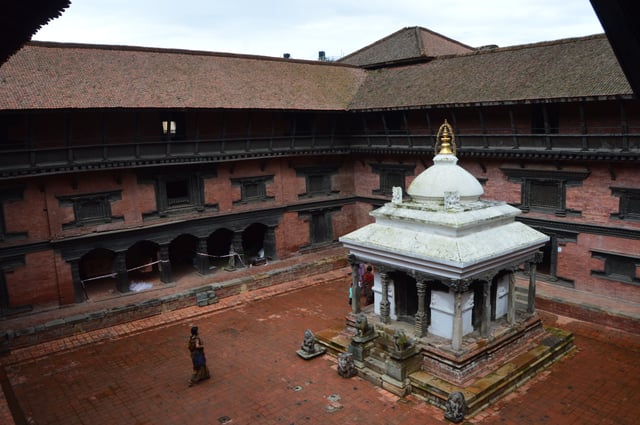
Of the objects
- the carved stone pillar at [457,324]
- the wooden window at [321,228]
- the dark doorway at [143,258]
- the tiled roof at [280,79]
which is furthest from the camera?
the wooden window at [321,228]

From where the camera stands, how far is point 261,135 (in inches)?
1027

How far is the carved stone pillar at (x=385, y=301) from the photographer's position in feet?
52.3

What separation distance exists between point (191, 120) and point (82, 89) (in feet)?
16.3

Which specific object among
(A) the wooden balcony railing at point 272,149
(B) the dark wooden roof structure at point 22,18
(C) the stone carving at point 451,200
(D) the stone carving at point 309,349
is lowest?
(D) the stone carving at point 309,349

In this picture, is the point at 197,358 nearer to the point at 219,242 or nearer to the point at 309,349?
the point at 309,349

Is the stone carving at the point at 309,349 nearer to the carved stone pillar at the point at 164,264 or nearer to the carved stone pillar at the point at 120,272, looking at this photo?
the carved stone pillar at the point at 164,264

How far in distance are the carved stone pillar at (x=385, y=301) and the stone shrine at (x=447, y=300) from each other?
3 centimetres

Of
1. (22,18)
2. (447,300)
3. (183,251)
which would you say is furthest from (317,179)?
(22,18)

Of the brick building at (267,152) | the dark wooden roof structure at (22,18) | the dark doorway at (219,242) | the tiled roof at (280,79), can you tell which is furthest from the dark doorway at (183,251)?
the dark wooden roof structure at (22,18)

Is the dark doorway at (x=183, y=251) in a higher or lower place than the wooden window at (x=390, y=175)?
lower

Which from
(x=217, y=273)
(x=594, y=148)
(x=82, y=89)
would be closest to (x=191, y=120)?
(x=82, y=89)

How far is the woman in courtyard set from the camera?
14402mm

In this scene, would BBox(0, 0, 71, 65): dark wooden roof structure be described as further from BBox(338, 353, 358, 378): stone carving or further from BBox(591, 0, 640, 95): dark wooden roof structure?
BBox(338, 353, 358, 378): stone carving

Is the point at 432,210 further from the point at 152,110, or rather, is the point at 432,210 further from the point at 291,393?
the point at 152,110
